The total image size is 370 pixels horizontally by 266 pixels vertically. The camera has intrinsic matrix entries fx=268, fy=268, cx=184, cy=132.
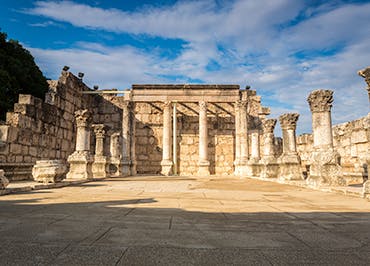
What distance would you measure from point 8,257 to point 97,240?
0.80m

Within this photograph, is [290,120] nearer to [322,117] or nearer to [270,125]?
[270,125]

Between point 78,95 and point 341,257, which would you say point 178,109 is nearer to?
point 78,95

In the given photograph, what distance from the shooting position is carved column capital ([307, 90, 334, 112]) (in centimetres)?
934

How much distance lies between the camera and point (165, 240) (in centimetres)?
291

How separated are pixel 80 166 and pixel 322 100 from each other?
10516 mm

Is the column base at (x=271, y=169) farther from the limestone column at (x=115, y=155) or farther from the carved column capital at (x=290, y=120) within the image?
the limestone column at (x=115, y=155)

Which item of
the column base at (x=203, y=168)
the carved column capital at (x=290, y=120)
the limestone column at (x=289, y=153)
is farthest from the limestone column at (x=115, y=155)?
the carved column capital at (x=290, y=120)

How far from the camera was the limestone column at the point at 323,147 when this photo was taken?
8.50 metres

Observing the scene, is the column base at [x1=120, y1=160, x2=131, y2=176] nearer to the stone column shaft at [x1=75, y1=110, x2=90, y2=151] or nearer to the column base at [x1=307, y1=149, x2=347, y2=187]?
the stone column shaft at [x1=75, y1=110, x2=90, y2=151]

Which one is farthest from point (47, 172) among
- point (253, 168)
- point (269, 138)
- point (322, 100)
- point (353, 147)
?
point (353, 147)

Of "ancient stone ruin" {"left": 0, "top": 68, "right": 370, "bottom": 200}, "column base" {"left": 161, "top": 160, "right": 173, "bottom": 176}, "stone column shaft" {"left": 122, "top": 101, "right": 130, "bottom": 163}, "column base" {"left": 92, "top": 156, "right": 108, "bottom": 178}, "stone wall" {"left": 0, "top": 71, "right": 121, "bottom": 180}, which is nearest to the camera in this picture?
"ancient stone ruin" {"left": 0, "top": 68, "right": 370, "bottom": 200}

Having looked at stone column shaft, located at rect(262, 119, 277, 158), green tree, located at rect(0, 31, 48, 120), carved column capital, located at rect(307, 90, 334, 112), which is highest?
Answer: green tree, located at rect(0, 31, 48, 120)

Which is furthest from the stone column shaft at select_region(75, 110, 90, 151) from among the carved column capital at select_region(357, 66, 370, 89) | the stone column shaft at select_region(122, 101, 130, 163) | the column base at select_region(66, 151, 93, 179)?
the carved column capital at select_region(357, 66, 370, 89)

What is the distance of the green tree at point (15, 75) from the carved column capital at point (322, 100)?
1873 centimetres
